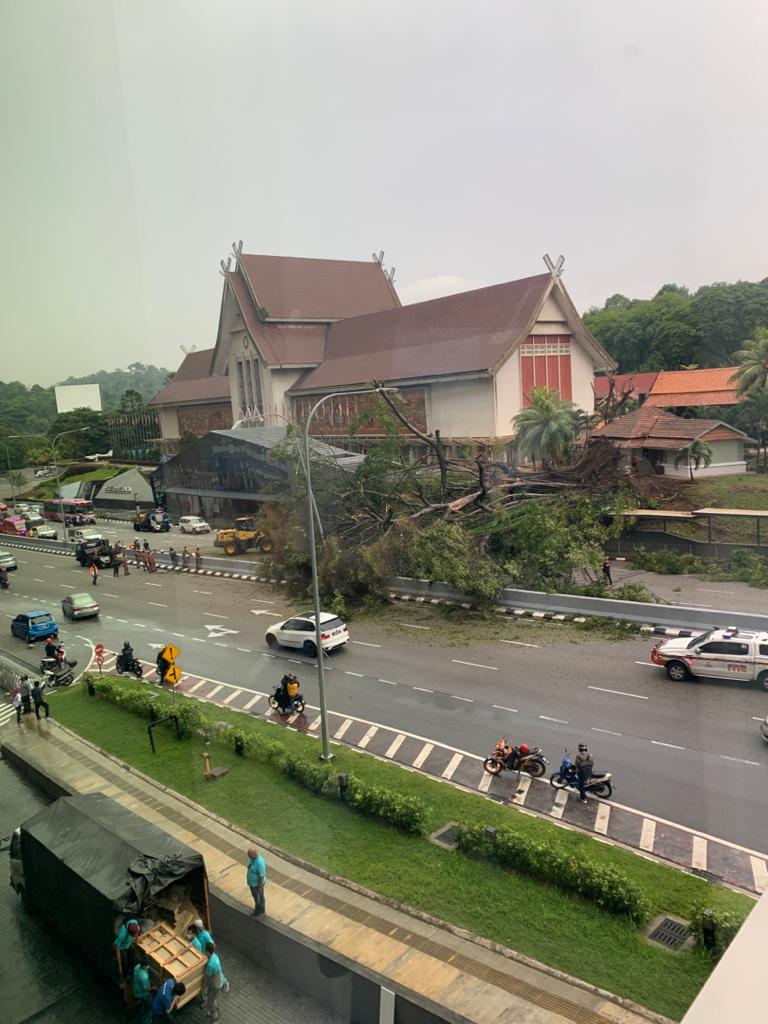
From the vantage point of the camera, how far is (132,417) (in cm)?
2111

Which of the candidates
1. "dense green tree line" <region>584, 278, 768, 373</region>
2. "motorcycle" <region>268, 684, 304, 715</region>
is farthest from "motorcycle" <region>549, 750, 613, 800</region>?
"dense green tree line" <region>584, 278, 768, 373</region>

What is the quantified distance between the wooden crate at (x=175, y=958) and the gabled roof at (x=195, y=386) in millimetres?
20494

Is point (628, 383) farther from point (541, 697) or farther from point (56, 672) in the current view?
point (56, 672)

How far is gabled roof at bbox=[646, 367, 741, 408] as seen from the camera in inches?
579

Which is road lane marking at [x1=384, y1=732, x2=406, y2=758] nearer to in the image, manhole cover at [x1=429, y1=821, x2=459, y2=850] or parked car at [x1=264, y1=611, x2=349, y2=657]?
manhole cover at [x1=429, y1=821, x2=459, y2=850]

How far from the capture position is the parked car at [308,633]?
1509 cm

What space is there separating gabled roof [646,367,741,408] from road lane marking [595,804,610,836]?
886 centimetres

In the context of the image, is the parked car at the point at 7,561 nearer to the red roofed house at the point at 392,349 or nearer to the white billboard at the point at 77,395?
the red roofed house at the point at 392,349

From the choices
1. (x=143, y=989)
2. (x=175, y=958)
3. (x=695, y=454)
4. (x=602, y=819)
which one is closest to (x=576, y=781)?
(x=602, y=819)

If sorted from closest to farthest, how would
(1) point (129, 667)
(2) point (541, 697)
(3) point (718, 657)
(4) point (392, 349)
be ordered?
(3) point (718, 657) < (2) point (541, 697) < (1) point (129, 667) < (4) point (392, 349)

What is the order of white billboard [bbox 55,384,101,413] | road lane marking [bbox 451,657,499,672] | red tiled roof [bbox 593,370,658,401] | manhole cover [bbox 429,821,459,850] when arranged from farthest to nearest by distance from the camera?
red tiled roof [bbox 593,370,658,401], white billboard [bbox 55,384,101,413], road lane marking [bbox 451,657,499,672], manhole cover [bbox 429,821,459,850]

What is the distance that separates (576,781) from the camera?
9219 millimetres

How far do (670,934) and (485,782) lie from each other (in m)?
3.52

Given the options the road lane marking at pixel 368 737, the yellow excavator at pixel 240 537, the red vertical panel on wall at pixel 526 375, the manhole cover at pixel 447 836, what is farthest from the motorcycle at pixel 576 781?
the yellow excavator at pixel 240 537
